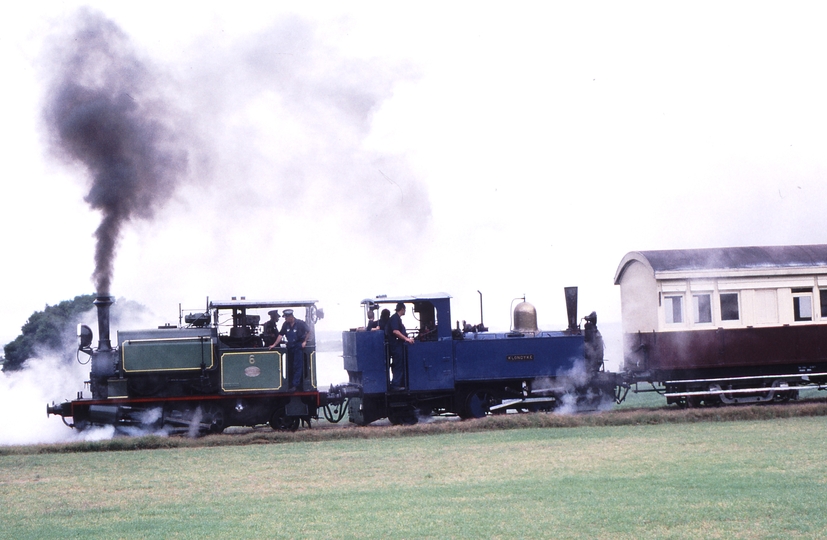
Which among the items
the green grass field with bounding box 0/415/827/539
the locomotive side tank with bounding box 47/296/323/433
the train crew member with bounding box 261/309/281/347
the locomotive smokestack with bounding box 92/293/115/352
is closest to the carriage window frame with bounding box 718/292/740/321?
the green grass field with bounding box 0/415/827/539

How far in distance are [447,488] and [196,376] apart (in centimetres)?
822

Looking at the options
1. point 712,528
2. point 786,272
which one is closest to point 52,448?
point 712,528

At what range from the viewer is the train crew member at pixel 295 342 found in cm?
1703

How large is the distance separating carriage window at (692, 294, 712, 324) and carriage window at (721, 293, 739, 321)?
30cm

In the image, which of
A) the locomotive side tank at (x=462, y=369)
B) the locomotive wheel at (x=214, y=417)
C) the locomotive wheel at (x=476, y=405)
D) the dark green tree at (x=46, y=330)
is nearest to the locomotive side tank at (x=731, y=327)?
the locomotive side tank at (x=462, y=369)

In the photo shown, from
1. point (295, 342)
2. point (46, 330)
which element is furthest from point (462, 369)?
point (46, 330)

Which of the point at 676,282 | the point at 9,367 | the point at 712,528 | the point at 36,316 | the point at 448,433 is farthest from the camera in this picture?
the point at 36,316

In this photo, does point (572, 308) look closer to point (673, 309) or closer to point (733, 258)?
point (673, 309)

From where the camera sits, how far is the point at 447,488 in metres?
10.3

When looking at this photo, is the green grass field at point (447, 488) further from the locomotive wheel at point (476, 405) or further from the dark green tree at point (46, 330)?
the dark green tree at point (46, 330)

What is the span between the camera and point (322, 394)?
17.3m

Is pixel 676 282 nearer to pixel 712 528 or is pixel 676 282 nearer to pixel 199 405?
pixel 199 405

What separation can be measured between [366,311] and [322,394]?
211cm

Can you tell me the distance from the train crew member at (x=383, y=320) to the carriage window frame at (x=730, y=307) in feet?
26.4
